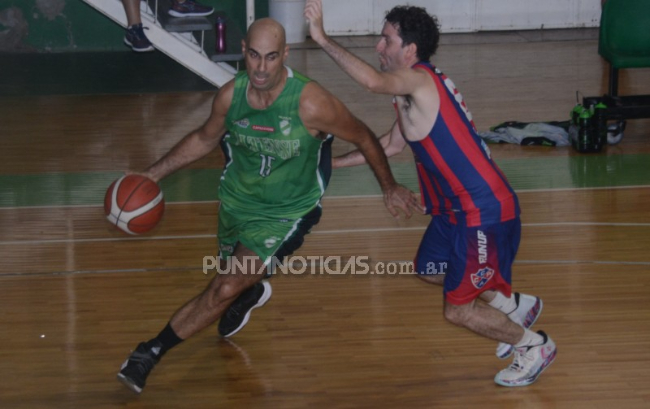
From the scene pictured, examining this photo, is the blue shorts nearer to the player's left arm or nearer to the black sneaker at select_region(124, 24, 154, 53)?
the player's left arm

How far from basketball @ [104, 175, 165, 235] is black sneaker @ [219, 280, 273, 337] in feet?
2.15

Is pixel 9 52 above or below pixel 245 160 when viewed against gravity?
below

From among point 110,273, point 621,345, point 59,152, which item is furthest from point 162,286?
point 59,152

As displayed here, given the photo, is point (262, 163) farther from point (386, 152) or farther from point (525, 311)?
point (525, 311)

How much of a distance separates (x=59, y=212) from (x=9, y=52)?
809 centimetres

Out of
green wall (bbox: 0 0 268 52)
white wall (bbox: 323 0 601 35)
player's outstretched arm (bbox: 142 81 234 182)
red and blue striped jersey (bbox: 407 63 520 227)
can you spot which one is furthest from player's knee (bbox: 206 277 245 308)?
white wall (bbox: 323 0 601 35)

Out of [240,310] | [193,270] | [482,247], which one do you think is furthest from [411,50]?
[193,270]

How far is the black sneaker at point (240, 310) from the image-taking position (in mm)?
5152

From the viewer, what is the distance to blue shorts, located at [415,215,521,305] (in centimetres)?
430

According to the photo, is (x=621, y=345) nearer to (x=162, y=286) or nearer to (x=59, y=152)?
(x=162, y=286)

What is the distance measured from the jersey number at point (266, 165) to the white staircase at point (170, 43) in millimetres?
7409

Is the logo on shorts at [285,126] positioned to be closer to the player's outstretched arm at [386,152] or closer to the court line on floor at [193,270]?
the player's outstretched arm at [386,152]

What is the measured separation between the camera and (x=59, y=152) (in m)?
9.20

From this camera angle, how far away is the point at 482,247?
4320mm
